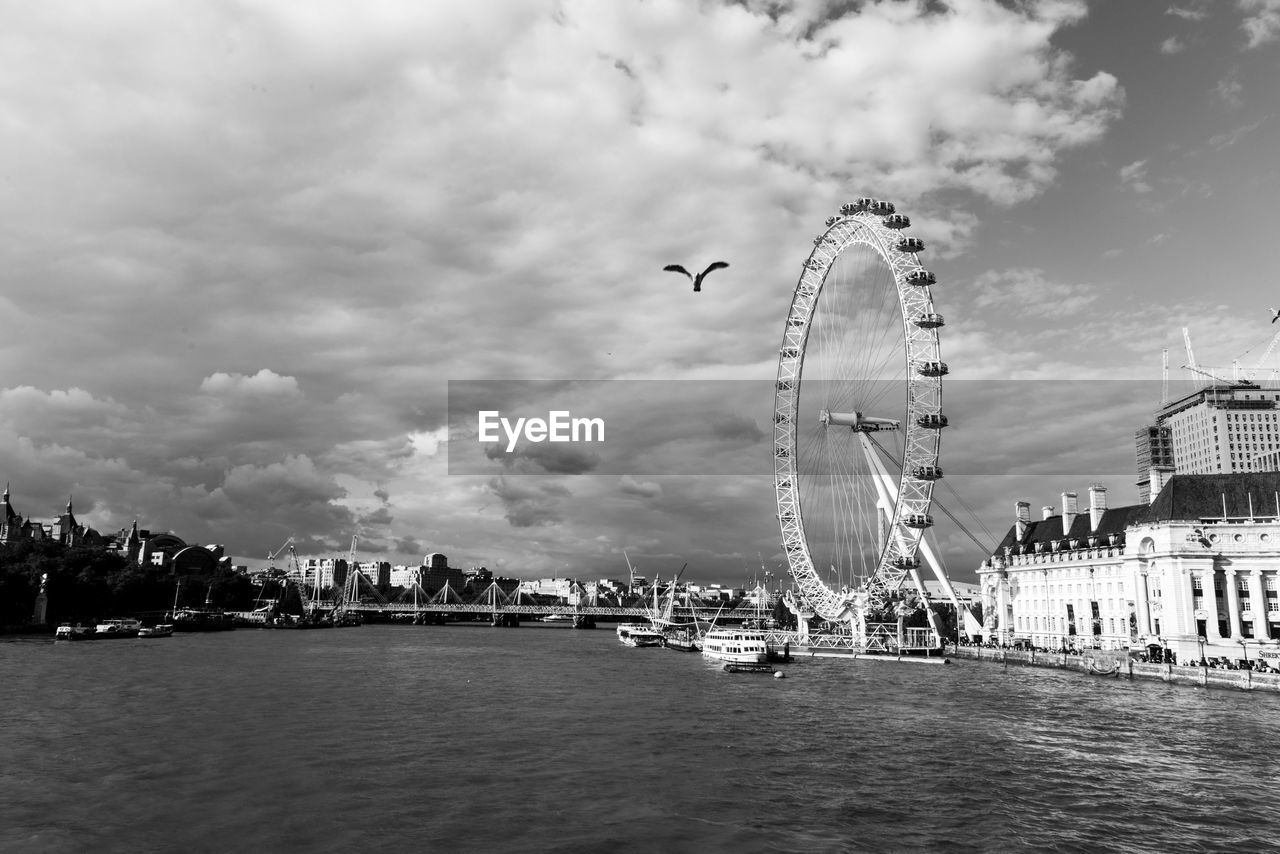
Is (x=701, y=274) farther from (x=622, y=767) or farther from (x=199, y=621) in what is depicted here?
(x=199, y=621)

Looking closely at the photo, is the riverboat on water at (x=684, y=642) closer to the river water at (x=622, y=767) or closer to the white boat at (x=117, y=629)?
the river water at (x=622, y=767)

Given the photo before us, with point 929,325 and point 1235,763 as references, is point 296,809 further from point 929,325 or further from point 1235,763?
point 929,325

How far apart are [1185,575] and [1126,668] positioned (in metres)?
11.5

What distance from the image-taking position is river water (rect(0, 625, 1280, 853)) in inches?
1088

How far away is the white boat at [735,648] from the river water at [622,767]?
24.4 metres

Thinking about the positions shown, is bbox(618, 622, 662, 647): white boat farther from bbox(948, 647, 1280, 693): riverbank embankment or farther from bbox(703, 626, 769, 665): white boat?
bbox(948, 647, 1280, 693): riverbank embankment

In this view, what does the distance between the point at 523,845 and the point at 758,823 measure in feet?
25.2

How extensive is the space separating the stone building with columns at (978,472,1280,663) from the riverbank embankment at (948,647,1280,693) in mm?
6068

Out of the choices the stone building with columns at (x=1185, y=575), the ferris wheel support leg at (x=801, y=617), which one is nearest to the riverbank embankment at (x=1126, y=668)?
→ the stone building with columns at (x=1185, y=575)

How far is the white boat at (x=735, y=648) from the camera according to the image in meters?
94.4

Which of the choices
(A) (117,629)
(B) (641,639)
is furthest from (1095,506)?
(A) (117,629)

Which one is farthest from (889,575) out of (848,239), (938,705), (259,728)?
(259,728)

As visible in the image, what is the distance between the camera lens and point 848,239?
328 ft

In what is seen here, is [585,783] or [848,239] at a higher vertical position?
[848,239]
